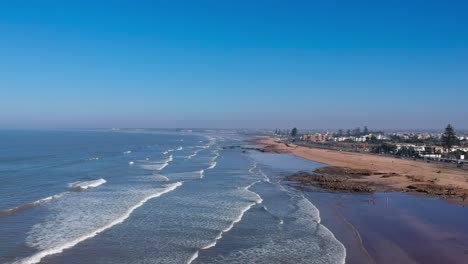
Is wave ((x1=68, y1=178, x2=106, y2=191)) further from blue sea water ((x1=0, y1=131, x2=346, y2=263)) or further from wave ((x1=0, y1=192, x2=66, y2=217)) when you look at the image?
wave ((x1=0, y1=192, x2=66, y2=217))

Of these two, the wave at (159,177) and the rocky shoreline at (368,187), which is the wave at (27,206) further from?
the rocky shoreline at (368,187)

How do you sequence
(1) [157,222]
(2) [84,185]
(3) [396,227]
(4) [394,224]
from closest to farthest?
(3) [396,227] → (1) [157,222] → (4) [394,224] → (2) [84,185]

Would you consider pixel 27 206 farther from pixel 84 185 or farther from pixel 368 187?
pixel 368 187

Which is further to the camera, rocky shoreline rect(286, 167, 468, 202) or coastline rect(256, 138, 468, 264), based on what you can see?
rocky shoreline rect(286, 167, 468, 202)

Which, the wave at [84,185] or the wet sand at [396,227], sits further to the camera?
the wave at [84,185]

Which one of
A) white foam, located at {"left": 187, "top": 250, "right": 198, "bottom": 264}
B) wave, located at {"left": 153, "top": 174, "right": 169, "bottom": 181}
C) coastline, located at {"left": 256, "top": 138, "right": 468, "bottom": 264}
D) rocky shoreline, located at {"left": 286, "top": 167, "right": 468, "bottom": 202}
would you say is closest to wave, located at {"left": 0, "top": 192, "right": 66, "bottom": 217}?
wave, located at {"left": 153, "top": 174, "right": 169, "bottom": 181}

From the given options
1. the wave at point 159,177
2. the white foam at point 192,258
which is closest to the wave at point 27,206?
the wave at point 159,177

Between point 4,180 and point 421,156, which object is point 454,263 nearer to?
point 4,180

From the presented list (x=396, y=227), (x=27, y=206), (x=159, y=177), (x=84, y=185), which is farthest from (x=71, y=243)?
(x=159, y=177)

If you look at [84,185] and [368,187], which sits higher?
[84,185]
